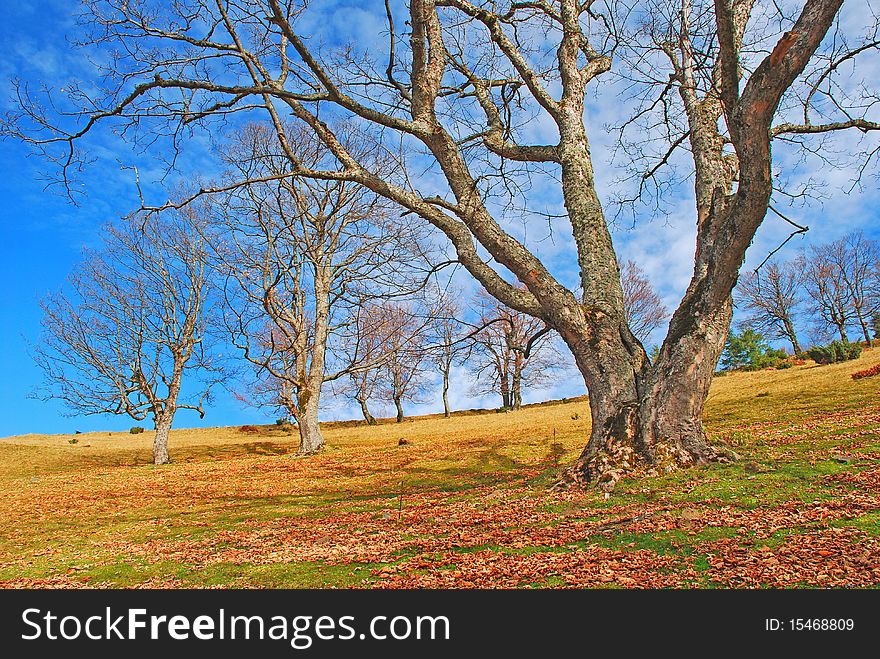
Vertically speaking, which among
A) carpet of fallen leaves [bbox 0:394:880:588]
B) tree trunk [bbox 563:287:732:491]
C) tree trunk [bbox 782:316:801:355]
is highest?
tree trunk [bbox 782:316:801:355]

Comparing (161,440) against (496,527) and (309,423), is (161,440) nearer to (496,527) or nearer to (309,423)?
(309,423)

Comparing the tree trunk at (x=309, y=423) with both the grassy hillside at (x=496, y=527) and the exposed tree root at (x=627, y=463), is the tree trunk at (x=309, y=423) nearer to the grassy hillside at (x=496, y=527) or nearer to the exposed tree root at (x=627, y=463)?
the grassy hillside at (x=496, y=527)

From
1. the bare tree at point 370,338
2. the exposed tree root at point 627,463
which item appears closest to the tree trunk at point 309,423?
the bare tree at point 370,338

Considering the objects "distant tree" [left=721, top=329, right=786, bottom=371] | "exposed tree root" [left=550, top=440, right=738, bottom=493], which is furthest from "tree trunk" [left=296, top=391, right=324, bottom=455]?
"distant tree" [left=721, top=329, right=786, bottom=371]

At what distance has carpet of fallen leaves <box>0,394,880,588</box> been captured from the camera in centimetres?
351

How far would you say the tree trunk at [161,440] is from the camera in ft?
67.2

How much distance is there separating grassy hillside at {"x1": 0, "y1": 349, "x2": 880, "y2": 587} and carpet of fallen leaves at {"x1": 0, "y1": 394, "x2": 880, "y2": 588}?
0.08 ft

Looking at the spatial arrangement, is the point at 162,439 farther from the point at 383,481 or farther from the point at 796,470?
the point at 796,470

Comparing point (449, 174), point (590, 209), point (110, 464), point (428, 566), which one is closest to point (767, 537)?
point (428, 566)

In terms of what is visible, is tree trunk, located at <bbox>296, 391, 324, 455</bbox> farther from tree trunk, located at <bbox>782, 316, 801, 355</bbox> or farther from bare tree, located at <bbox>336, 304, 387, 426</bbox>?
tree trunk, located at <bbox>782, 316, 801, 355</bbox>

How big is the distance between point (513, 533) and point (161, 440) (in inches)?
784

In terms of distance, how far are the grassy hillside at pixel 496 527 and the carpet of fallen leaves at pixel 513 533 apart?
0.08ft

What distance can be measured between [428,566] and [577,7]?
9585mm

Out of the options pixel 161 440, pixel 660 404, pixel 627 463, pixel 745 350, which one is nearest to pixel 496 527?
pixel 627 463
